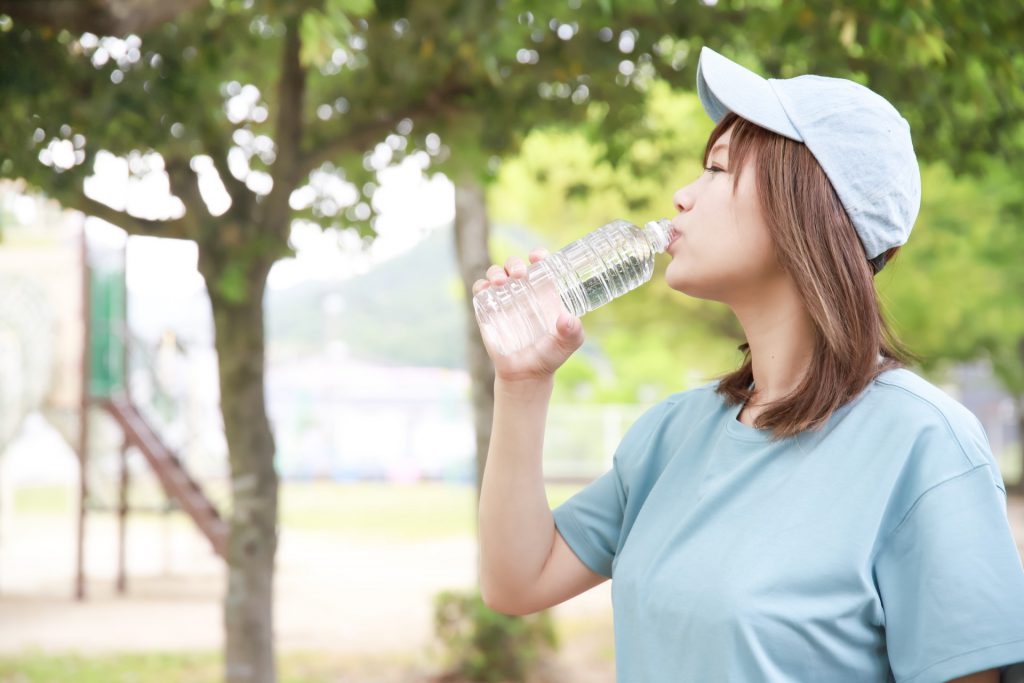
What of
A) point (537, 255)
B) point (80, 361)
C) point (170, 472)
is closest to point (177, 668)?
point (170, 472)

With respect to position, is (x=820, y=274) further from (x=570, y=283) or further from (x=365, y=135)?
(x=365, y=135)

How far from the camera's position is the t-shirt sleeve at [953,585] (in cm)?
133

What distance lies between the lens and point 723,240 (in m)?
1.61

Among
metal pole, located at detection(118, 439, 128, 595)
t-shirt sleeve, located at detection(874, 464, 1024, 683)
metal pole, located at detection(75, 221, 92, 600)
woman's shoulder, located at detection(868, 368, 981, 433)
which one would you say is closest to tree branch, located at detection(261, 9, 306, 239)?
woman's shoulder, located at detection(868, 368, 981, 433)

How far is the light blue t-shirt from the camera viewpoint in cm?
135

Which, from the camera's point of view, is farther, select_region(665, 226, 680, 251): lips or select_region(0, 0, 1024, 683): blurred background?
select_region(0, 0, 1024, 683): blurred background

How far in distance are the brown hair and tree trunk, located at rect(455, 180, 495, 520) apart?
6071 millimetres

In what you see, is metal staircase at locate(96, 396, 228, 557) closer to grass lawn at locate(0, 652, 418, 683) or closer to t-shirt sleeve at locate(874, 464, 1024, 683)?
grass lawn at locate(0, 652, 418, 683)

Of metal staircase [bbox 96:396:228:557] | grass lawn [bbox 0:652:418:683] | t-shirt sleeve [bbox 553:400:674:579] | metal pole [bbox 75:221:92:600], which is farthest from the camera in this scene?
metal pole [bbox 75:221:92:600]

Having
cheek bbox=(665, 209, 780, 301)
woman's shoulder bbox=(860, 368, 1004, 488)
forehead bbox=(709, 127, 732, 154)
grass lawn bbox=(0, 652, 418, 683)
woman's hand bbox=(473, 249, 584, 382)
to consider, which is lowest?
grass lawn bbox=(0, 652, 418, 683)

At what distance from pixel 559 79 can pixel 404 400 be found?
42601 millimetres

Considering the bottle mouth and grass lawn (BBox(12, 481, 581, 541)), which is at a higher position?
the bottle mouth

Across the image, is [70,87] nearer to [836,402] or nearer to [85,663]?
[836,402]

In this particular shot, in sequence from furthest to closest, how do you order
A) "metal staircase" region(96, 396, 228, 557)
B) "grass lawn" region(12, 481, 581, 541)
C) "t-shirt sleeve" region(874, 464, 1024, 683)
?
"grass lawn" region(12, 481, 581, 541), "metal staircase" region(96, 396, 228, 557), "t-shirt sleeve" region(874, 464, 1024, 683)
